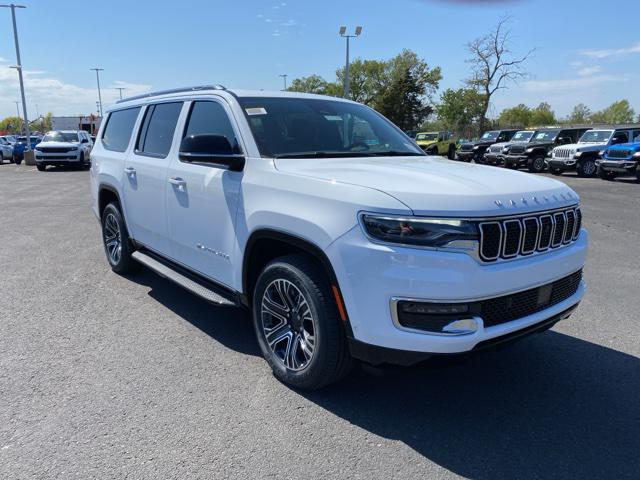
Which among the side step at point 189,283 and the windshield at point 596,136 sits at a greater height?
the windshield at point 596,136

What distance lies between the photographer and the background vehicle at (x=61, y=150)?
78.1ft

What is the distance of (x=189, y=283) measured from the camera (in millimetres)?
4188

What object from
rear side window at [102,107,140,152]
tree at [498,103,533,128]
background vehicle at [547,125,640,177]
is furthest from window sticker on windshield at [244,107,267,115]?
tree at [498,103,533,128]

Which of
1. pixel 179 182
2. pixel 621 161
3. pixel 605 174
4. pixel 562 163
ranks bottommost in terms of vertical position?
pixel 605 174

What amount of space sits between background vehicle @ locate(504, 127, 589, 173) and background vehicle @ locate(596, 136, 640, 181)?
3855 millimetres

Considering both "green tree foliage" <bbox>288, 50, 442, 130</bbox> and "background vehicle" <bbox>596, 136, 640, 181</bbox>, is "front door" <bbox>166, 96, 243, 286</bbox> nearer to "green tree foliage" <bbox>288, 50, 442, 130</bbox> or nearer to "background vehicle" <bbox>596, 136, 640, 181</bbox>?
"background vehicle" <bbox>596, 136, 640, 181</bbox>

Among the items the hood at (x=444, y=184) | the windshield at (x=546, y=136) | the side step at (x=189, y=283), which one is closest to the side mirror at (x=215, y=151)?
the hood at (x=444, y=184)

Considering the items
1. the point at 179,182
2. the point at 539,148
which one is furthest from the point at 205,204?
the point at 539,148

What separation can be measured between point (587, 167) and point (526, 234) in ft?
71.1

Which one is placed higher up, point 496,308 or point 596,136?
point 596,136

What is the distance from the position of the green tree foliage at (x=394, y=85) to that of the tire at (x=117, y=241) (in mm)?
61674

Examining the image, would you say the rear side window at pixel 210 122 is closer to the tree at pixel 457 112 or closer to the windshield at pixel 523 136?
the windshield at pixel 523 136

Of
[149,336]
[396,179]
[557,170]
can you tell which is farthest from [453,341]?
[557,170]

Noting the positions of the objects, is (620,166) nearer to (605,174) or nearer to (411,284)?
(605,174)
